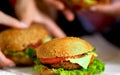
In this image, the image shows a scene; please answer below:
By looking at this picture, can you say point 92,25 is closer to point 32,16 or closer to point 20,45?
point 32,16

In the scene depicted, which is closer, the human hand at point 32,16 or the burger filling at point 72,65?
the burger filling at point 72,65

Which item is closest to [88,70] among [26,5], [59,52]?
[59,52]

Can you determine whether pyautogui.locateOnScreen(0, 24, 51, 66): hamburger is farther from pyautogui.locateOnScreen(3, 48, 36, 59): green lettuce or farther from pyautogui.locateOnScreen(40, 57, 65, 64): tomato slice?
pyautogui.locateOnScreen(40, 57, 65, 64): tomato slice

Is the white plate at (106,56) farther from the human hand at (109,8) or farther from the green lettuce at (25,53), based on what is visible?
the human hand at (109,8)

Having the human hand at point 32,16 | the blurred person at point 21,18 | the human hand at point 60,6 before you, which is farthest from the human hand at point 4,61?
the human hand at point 60,6

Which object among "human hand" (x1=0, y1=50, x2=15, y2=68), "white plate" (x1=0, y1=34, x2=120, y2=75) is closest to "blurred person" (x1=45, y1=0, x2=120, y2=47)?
"white plate" (x1=0, y1=34, x2=120, y2=75)

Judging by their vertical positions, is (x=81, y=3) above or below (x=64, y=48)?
above

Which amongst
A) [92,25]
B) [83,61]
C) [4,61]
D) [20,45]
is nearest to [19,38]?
[20,45]
